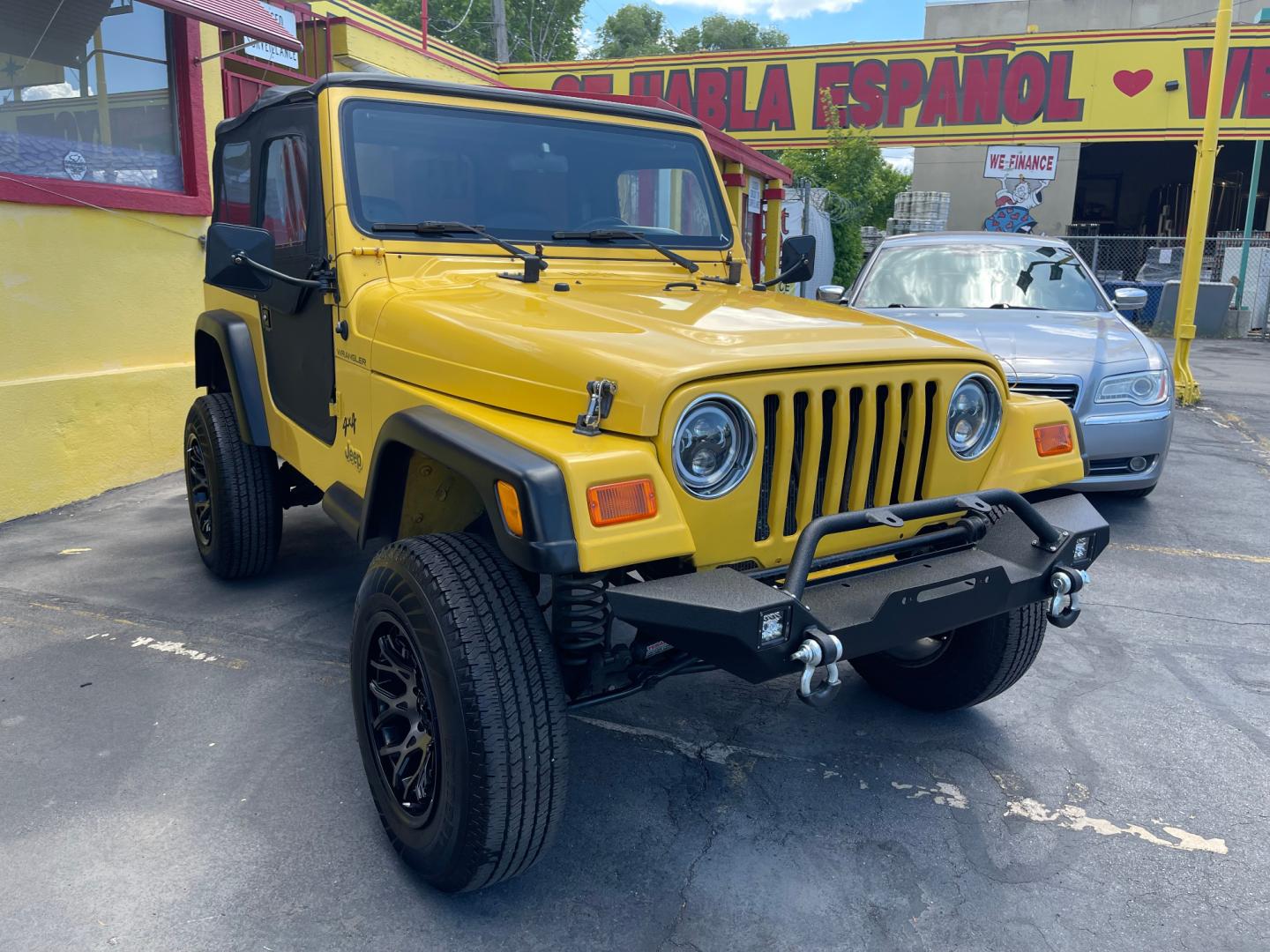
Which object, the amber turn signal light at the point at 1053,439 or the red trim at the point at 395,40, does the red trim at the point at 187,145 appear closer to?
the red trim at the point at 395,40

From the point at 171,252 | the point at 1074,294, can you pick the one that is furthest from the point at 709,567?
the point at 171,252

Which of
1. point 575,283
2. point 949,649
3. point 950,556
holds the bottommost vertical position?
point 949,649

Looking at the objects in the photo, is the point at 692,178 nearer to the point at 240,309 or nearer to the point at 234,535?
the point at 240,309

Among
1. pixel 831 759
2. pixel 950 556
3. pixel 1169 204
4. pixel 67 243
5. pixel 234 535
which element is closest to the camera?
pixel 950 556

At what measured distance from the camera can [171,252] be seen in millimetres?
6711

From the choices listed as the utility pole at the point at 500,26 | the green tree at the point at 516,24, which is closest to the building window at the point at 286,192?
the utility pole at the point at 500,26

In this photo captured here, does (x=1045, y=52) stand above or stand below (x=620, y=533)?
above

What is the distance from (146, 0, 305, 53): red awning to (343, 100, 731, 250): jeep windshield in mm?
3273

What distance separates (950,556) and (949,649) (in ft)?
2.70

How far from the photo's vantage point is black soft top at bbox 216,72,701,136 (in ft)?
10.8

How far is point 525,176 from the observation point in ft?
11.3

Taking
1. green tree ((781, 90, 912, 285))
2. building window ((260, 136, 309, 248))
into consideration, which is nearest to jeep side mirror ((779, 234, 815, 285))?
building window ((260, 136, 309, 248))

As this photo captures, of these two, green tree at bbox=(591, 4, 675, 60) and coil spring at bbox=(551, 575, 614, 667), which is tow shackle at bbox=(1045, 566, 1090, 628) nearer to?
coil spring at bbox=(551, 575, 614, 667)

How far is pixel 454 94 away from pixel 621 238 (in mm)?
751
